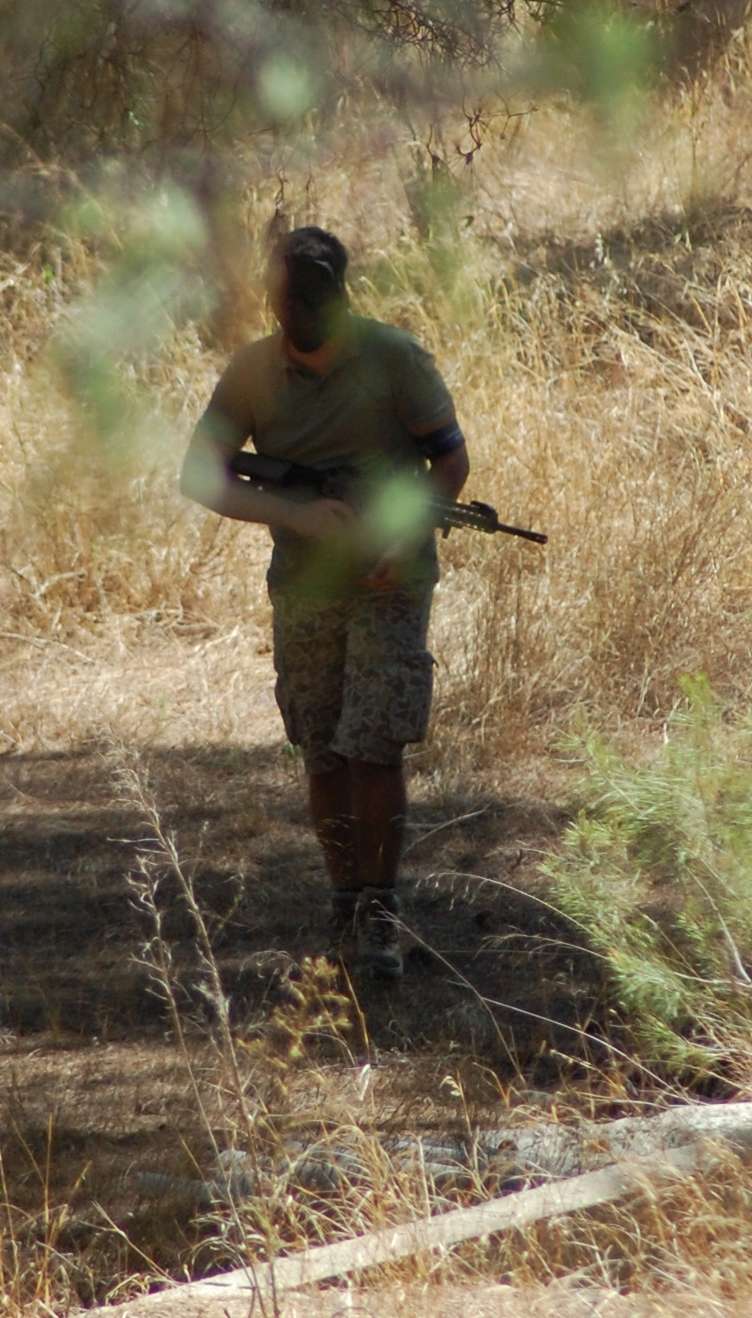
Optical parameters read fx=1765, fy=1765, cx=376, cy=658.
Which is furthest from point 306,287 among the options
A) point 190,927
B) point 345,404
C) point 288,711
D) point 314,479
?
point 190,927

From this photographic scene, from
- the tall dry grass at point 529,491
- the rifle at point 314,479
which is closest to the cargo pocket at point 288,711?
the rifle at point 314,479

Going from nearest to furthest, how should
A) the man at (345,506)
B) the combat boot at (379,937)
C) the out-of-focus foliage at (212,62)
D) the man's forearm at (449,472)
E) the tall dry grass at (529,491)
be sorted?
the out-of-focus foliage at (212,62) → the man at (345,506) → the man's forearm at (449,472) → the combat boot at (379,937) → the tall dry grass at (529,491)

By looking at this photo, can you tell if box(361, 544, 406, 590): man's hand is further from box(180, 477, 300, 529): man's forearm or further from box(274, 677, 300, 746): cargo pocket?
box(274, 677, 300, 746): cargo pocket

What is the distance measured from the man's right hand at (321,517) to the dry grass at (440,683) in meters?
0.43

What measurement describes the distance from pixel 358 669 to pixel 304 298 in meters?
0.88

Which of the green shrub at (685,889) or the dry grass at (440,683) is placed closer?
the dry grass at (440,683)

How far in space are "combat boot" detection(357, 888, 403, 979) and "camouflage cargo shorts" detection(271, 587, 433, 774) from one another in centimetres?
39

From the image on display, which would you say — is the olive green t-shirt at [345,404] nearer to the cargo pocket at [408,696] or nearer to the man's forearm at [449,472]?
the man's forearm at [449,472]

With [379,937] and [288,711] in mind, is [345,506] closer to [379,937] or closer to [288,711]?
[288,711]

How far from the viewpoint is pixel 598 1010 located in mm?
4281

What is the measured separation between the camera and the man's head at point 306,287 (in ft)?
12.9

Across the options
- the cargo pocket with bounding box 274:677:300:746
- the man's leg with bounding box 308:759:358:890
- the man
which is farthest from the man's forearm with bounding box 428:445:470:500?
the man's leg with bounding box 308:759:358:890

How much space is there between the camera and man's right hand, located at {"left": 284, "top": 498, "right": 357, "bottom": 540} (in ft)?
13.4

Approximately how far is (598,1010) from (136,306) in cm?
233
